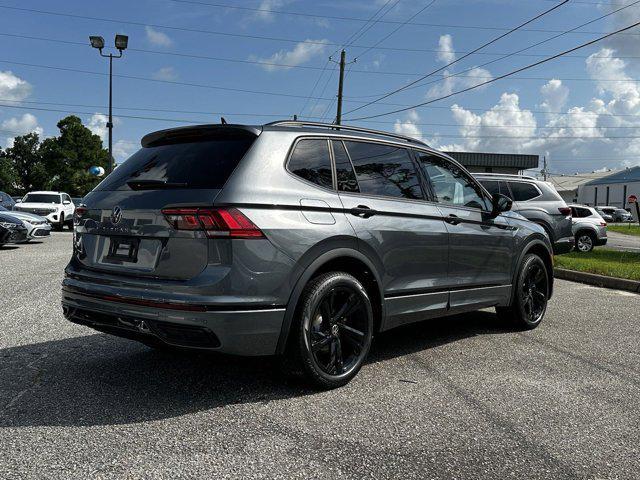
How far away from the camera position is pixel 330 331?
12.9 ft

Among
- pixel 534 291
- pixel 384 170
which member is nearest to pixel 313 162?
pixel 384 170

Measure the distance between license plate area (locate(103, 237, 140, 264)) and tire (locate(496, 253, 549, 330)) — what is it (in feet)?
12.3

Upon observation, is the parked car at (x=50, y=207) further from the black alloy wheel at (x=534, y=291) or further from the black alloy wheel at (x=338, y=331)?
the black alloy wheel at (x=338, y=331)

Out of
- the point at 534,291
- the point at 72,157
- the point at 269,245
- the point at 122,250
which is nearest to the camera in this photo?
the point at 269,245

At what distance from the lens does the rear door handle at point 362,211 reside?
405 cm

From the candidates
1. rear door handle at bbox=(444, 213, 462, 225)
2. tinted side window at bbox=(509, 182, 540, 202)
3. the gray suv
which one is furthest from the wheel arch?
tinted side window at bbox=(509, 182, 540, 202)

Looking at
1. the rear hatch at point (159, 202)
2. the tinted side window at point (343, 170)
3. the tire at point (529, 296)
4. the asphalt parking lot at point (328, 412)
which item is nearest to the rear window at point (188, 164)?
the rear hatch at point (159, 202)

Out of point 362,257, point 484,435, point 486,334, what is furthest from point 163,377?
point 486,334

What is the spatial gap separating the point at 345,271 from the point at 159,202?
1.34 m

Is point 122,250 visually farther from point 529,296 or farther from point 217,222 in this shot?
point 529,296

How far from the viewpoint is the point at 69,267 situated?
411 centimetres

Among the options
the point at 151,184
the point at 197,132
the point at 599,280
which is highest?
the point at 197,132

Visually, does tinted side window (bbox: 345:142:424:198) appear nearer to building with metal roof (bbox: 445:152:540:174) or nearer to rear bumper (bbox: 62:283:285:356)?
rear bumper (bbox: 62:283:285:356)

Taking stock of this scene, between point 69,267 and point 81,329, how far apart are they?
166 centimetres
